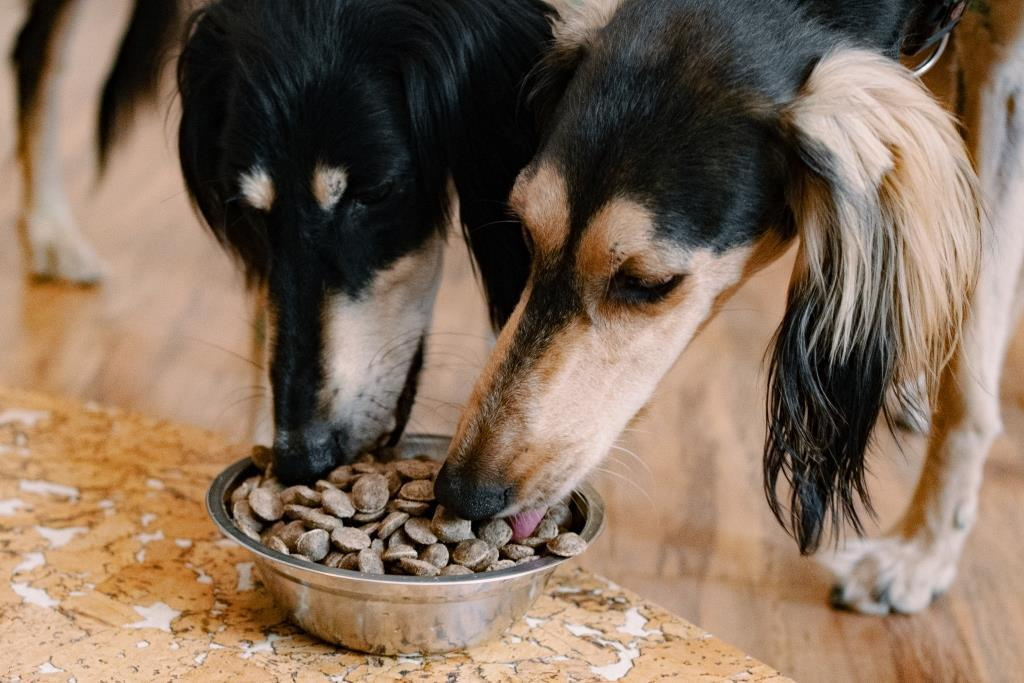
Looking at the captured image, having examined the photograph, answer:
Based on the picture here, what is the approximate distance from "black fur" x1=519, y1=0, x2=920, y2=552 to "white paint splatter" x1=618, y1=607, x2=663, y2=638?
32 centimetres

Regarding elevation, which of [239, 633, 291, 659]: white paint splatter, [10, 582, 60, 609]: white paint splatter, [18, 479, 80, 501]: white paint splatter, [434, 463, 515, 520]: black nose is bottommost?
[18, 479, 80, 501]: white paint splatter

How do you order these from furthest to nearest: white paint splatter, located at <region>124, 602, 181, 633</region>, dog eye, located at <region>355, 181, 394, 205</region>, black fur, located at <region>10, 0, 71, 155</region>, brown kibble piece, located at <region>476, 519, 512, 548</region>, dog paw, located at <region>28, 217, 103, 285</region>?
1. dog paw, located at <region>28, 217, 103, 285</region>
2. black fur, located at <region>10, 0, 71, 155</region>
3. dog eye, located at <region>355, 181, 394, 205</region>
4. white paint splatter, located at <region>124, 602, 181, 633</region>
5. brown kibble piece, located at <region>476, 519, 512, 548</region>

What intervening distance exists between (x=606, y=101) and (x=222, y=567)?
0.97 meters

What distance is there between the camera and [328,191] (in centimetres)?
182

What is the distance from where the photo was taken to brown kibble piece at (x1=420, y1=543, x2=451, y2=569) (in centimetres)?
158

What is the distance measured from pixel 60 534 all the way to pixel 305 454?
1.63 ft

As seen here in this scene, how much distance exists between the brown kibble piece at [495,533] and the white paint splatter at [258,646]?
0.35 meters

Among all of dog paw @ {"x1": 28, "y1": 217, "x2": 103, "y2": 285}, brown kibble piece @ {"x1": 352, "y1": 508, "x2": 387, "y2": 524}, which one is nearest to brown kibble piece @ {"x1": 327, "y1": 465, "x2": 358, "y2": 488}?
brown kibble piece @ {"x1": 352, "y1": 508, "x2": 387, "y2": 524}

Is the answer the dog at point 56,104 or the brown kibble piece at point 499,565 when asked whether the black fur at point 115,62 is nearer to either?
the dog at point 56,104

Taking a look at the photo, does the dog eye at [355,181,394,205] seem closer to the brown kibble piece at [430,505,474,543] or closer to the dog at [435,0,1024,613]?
the dog at [435,0,1024,613]

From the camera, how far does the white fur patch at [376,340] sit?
188 cm

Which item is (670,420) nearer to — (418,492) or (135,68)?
(418,492)

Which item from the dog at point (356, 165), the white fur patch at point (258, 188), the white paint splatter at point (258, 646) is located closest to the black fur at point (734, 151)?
the dog at point (356, 165)

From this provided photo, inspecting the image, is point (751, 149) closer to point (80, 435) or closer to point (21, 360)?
point (80, 435)
